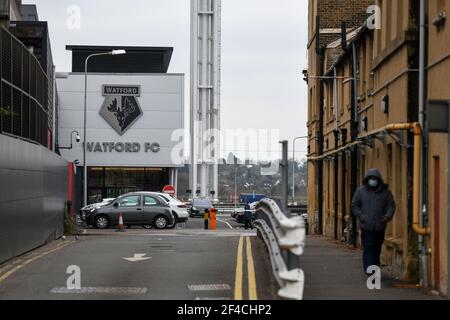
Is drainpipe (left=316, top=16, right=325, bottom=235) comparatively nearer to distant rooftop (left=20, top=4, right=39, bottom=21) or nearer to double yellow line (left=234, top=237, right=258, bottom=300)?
double yellow line (left=234, top=237, right=258, bottom=300)

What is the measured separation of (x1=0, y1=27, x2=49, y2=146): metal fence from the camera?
18.6 m

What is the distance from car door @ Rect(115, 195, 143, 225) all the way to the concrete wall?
34.0 feet

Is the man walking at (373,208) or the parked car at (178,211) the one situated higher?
the man walking at (373,208)

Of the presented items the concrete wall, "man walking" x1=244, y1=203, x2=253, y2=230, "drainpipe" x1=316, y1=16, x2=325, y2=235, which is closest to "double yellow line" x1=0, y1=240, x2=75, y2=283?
the concrete wall

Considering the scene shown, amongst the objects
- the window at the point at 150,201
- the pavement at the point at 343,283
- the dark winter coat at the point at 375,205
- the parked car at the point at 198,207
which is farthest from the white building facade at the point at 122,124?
the dark winter coat at the point at 375,205

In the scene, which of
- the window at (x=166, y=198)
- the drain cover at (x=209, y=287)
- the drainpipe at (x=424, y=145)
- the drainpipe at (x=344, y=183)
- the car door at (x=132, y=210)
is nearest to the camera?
the drain cover at (x=209, y=287)

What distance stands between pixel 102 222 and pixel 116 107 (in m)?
33.6

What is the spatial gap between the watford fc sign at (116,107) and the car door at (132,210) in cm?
3251

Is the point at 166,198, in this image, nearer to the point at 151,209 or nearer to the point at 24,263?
the point at 151,209

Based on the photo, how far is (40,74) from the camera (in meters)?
24.9

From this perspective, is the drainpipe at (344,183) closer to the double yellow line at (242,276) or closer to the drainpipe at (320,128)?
the double yellow line at (242,276)

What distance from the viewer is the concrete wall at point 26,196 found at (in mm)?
16531

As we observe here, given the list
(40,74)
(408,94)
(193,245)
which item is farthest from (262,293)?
(40,74)

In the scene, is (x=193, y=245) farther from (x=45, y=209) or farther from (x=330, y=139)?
(x=330, y=139)
